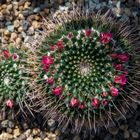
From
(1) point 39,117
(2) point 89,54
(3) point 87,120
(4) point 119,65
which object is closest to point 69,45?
(2) point 89,54

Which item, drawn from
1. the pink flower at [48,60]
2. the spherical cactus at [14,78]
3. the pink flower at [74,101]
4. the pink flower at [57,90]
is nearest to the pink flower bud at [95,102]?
the pink flower at [74,101]

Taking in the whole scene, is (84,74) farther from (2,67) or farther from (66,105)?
(2,67)

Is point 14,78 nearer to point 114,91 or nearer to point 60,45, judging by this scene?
point 60,45

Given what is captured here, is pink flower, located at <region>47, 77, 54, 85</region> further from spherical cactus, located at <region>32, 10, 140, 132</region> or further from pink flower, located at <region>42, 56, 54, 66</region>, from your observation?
pink flower, located at <region>42, 56, 54, 66</region>

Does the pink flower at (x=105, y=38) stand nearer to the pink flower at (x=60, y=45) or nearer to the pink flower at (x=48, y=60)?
the pink flower at (x=60, y=45)

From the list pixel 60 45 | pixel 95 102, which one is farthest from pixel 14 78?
pixel 95 102

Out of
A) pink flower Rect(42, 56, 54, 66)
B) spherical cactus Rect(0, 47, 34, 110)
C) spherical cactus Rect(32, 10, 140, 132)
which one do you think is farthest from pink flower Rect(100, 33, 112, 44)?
spherical cactus Rect(0, 47, 34, 110)
